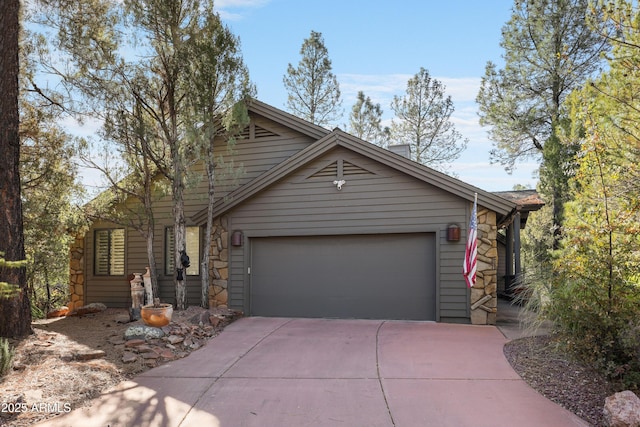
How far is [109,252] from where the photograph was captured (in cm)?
1231

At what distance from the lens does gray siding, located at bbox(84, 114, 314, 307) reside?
11.3 metres

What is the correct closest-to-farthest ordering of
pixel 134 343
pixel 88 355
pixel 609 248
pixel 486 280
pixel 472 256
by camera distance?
pixel 609 248, pixel 88 355, pixel 134 343, pixel 472 256, pixel 486 280

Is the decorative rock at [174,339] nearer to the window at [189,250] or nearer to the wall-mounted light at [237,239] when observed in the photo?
the wall-mounted light at [237,239]

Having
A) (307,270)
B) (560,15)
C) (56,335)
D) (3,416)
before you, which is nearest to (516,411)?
(3,416)

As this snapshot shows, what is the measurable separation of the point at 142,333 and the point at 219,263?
11.0 ft

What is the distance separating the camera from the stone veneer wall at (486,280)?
28.3 feet

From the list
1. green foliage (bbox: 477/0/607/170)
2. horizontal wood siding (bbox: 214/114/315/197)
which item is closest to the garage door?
horizontal wood siding (bbox: 214/114/315/197)

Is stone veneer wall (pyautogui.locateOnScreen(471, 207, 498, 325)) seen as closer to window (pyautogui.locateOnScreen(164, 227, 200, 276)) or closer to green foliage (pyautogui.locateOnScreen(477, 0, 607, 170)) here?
window (pyautogui.locateOnScreen(164, 227, 200, 276))

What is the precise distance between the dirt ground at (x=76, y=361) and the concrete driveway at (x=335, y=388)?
9.6 inches

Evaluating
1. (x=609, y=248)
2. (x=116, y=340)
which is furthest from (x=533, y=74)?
(x=116, y=340)

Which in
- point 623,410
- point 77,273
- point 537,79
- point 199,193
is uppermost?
point 537,79

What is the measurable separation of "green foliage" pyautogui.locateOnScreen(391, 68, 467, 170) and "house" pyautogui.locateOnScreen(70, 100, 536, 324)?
11.6 m

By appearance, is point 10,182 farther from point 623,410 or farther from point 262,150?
→ point 623,410

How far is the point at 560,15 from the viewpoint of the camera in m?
14.3
